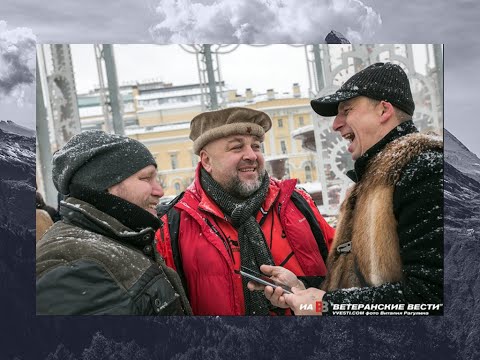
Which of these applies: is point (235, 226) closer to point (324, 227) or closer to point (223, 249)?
point (223, 249)

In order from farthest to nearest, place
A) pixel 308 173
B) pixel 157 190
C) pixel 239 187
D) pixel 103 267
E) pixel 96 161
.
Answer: pixel 308 173 → pixel 239 187 → pixel 157 190 → pixel 96 161 → pixel 103 267

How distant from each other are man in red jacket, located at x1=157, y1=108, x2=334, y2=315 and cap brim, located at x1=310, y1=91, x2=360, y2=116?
320 mm

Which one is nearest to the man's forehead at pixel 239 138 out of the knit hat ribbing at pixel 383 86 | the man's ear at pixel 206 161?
the man's ear at pixel 206 161

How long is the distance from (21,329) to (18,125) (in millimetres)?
1447

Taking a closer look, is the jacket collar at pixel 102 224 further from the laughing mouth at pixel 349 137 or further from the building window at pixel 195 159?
the laughing mouth at pixel 349 137

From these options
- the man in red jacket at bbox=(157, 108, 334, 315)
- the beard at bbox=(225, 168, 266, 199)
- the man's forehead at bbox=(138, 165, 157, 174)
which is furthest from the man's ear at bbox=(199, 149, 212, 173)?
the man's forehead at bbox=(138, 165, 157, 174)

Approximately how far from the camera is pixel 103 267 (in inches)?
156

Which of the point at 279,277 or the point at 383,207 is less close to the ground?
the point at 383,207

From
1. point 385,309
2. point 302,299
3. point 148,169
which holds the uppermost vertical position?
point 148,169

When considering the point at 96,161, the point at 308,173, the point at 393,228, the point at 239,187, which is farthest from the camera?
the point at 308,173

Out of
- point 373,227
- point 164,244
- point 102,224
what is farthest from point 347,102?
point 102,224

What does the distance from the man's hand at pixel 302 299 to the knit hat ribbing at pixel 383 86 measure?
116 centimetres

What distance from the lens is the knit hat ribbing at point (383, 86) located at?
14.6ft

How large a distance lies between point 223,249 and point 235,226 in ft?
0.53
